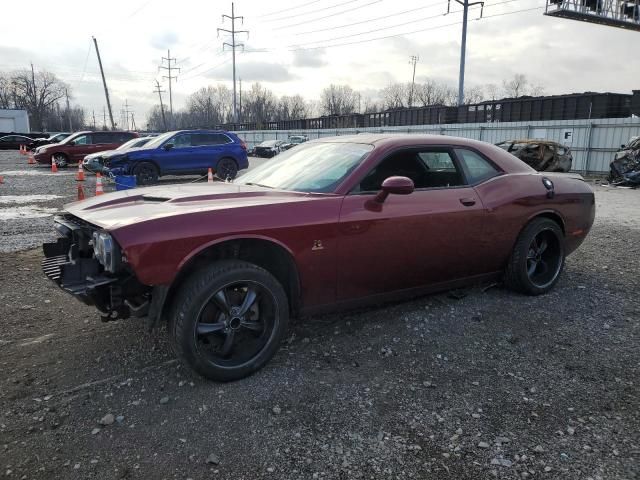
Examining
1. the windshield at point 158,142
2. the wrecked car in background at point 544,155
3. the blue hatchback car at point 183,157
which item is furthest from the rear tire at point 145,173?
the wrecked car in background at point 544,155

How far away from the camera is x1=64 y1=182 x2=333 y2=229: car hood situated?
2917 millimetres

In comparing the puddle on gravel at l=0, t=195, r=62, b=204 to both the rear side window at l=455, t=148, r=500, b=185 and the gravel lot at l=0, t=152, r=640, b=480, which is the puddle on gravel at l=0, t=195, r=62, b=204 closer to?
the gravel lot at l=0, t=152, r=640, b=480

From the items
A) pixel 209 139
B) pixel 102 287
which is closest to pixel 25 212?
pixel 209 139

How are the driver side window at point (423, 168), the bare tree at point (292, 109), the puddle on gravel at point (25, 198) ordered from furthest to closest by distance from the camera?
the bare tree at point (292, 109)
the puddle on gravel at point (25, 198)
the driver side window at point (423, 168)

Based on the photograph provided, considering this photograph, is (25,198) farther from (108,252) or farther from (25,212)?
(108,252)

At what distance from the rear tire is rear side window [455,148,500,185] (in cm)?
1143

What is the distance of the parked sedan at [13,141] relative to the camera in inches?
1457

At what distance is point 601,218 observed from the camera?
924cm

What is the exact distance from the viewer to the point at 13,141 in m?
37.3

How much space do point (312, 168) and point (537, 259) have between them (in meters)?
2.51

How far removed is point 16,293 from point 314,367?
10.5 feet

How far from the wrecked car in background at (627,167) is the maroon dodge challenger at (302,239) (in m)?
13.2

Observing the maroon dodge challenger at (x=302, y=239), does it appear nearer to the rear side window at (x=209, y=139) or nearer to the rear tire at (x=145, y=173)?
the rear tire at (x=145, y=173)

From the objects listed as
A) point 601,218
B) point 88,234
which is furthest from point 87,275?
point 601,218
